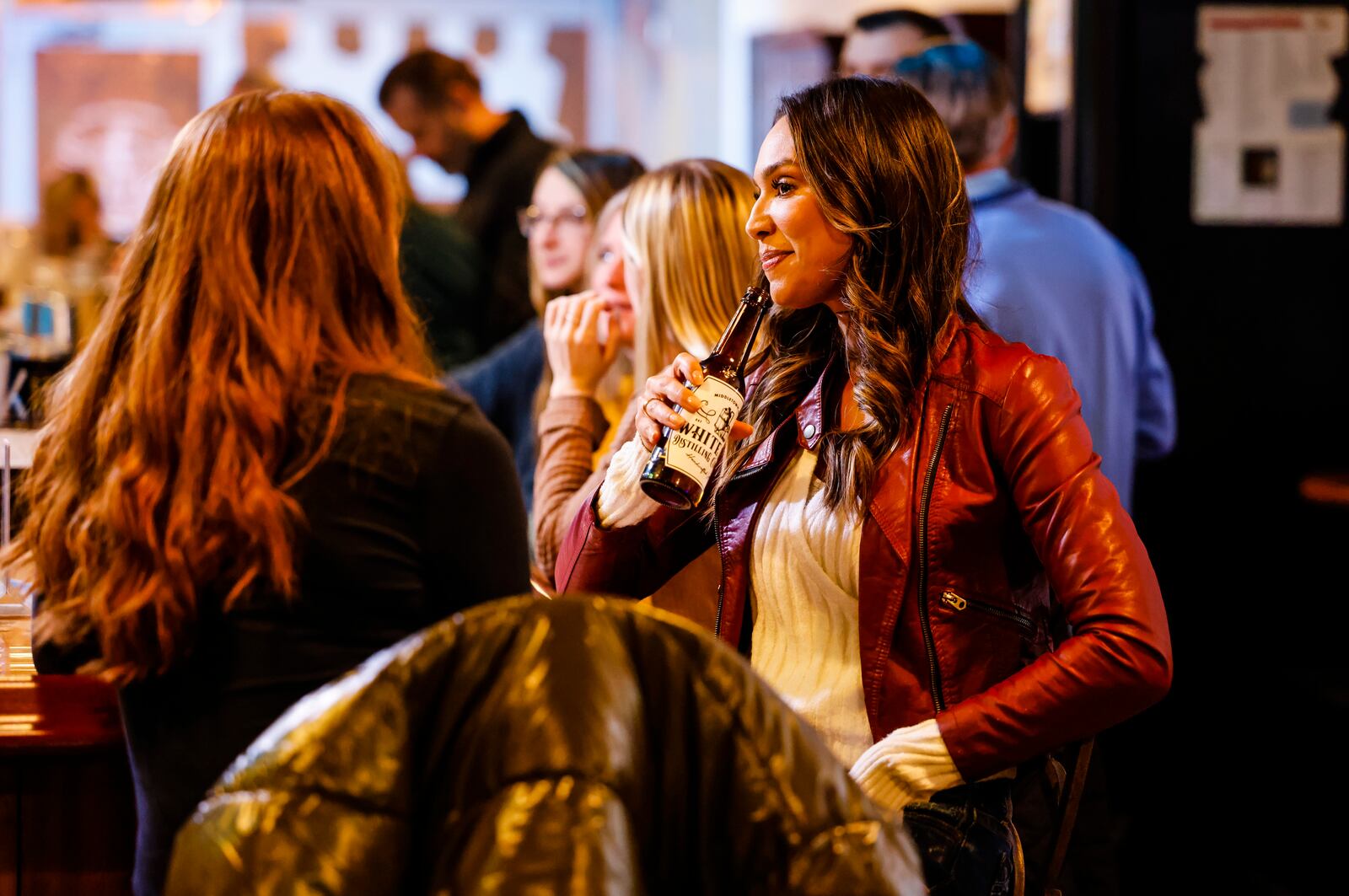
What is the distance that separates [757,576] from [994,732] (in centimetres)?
A: 36

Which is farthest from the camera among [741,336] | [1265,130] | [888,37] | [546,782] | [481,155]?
[481,155]

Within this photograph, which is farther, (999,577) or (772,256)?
(772,256)

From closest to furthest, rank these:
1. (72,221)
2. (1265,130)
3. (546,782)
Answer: (546,782) → (1265,130) → (72,221)

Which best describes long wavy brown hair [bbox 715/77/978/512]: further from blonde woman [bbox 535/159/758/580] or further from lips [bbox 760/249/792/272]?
blonde woman [bbox 535/159/758/580]

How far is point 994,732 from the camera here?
5.18ft

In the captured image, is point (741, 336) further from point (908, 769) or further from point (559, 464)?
point (908, 769)

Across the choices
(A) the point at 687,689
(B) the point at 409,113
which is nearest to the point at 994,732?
(A) the point at 687,689

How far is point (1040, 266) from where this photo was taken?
2938 millimetres

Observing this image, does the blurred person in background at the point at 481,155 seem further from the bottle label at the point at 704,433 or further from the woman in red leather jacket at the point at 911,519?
the bottle label at the point at 704,433

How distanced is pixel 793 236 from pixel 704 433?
27cm

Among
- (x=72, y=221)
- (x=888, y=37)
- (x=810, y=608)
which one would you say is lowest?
(x=810, y=608)

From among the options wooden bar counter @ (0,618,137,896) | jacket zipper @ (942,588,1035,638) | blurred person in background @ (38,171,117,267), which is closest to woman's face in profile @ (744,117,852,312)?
jacket zipper @ (942,588,1035,638)

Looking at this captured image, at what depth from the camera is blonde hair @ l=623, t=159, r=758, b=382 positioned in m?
2.35

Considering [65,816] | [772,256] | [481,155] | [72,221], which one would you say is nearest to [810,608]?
[772,256]
